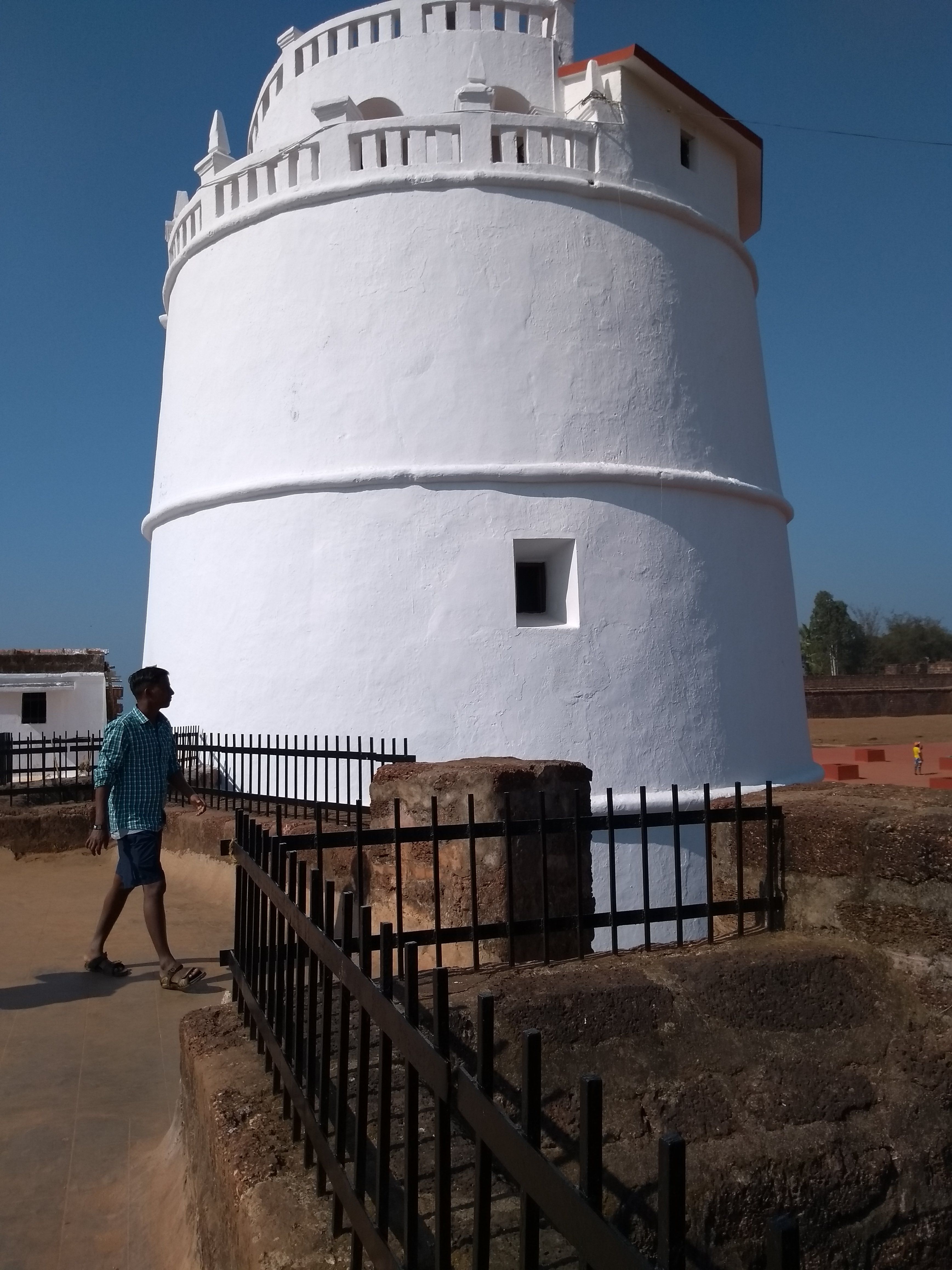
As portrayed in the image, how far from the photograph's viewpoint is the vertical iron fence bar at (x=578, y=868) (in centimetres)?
356

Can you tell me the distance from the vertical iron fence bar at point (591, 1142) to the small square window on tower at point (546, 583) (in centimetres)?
672

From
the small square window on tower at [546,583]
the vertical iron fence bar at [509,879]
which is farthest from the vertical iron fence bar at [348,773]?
the vertical iron fence bar at [509,879]

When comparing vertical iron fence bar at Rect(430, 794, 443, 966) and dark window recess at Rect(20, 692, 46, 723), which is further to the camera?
dark window recess at Rect(20, 692, 46, 723)

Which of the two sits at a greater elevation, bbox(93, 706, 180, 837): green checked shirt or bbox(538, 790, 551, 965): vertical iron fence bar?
bbox(93, 706, 180, 837): green checked shirt

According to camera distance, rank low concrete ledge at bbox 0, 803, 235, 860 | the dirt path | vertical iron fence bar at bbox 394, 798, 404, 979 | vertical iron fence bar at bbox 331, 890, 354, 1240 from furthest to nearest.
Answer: the dirt path < low concrete ledge at bbox 0, 803, 235, 860 < vertical iron fence bar at bbox 394, 798, 404, 979 < vertical iron fence bar at bbox 331, 890, 354, 1240

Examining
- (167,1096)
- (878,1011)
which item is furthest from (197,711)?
(878,1011)

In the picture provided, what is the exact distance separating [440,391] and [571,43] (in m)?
3.92

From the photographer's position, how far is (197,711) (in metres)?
8.87

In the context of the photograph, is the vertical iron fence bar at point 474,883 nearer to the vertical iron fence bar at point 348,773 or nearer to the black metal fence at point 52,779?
the vertical iron fence bar at point 348,773

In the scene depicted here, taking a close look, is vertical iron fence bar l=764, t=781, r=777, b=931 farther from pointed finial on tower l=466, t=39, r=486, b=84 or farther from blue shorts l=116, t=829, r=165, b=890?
pointed finial on tower l=466, t=39, r=486, b=84

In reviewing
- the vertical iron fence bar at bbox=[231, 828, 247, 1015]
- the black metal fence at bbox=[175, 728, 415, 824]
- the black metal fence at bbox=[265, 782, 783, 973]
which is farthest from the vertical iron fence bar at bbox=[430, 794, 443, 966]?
the black metal fence at bbox=[175, 728, 415, 824]

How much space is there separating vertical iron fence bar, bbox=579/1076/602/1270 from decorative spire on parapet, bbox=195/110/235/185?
32.6ft

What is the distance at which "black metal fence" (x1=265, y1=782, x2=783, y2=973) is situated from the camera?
3439 millimetres

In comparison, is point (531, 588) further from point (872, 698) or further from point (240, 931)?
point (872, 698)
